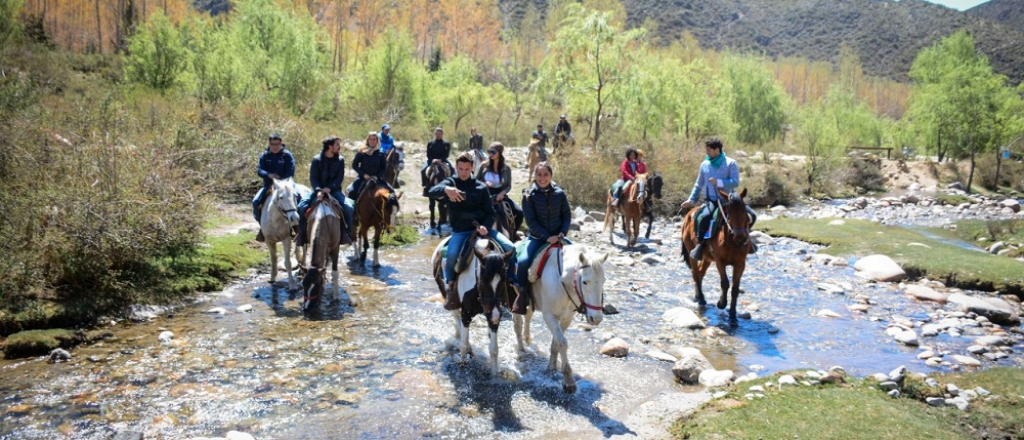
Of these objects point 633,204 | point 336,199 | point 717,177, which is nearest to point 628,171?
point 633,204

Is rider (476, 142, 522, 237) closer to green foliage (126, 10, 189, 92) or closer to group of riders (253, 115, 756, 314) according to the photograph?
group of riders (253, 115, 756, 314)

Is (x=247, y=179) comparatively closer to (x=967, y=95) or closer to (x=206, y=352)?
(x=206, y=352)

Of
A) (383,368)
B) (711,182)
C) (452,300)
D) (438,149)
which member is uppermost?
(438,149)

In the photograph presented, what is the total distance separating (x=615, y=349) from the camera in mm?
9094

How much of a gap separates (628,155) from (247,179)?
11.1m

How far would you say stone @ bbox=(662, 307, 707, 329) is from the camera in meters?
10.7

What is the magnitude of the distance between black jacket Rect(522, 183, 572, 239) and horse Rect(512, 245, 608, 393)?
9.5 inches

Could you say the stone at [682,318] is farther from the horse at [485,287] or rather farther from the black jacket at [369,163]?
the black jacket at [369,163]

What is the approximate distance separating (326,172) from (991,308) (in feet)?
41.5

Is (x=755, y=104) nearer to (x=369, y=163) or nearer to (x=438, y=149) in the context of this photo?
(x=438, y=149)

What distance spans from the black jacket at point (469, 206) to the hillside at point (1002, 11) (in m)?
201

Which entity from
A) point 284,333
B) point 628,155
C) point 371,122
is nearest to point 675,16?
point 371,122

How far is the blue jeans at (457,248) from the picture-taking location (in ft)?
26.2

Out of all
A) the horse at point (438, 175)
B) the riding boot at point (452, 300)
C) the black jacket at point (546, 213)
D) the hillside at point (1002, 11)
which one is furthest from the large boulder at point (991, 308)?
the hillside at point (1002, 11)
